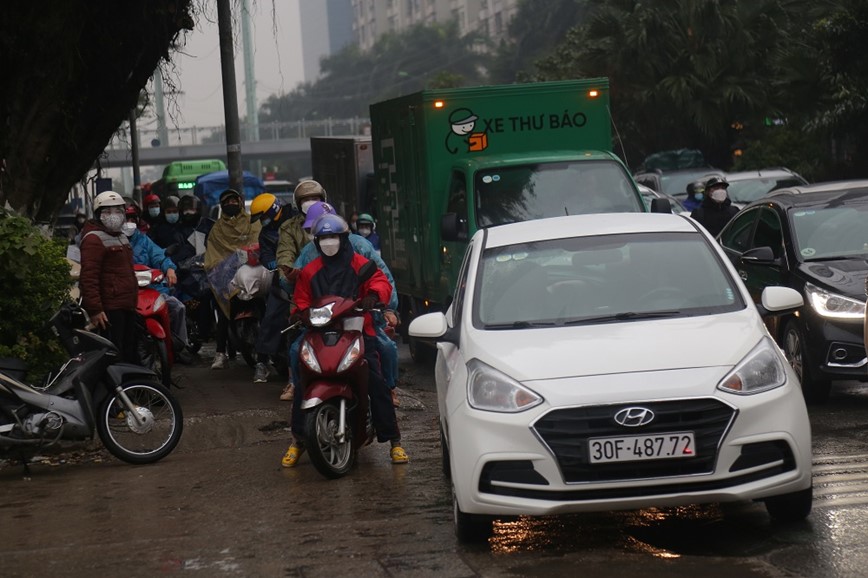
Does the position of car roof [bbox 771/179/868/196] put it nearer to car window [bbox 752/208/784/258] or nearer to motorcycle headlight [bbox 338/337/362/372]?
car window [bbox 752/208/784/258]

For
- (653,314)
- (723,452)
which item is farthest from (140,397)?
(723,452)

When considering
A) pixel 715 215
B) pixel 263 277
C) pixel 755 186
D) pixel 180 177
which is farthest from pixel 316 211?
pixel 180 177

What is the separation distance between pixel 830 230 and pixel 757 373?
596 centimetres

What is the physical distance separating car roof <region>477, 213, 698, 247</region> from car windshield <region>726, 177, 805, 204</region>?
17711mm

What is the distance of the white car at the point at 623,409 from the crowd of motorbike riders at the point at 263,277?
79.0 inches

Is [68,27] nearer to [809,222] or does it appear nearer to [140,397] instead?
[140,397]

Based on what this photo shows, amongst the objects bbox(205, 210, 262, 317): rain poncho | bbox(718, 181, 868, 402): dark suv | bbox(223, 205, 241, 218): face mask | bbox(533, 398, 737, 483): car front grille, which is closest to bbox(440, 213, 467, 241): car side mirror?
bbox(205, 210, 262, 317): rain poncho

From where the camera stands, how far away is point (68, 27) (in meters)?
13.5

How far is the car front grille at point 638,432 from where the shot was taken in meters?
6.46

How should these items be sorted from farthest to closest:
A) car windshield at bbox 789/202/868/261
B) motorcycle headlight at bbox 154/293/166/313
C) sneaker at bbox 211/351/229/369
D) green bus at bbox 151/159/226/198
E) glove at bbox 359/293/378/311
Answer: green bus at bbox 151/159/226/198 → sneaker at bbox 211/351/229/369 → motorcycle headlight at bbox 154/293/166/313 → car windshield at bbox 789/202/868/261 → glove at bbox 359/293/378/311

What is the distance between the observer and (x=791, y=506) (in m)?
6.95

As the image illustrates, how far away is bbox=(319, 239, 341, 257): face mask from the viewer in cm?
939

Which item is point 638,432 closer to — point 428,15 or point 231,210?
point 231,210

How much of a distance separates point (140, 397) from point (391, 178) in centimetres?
717
